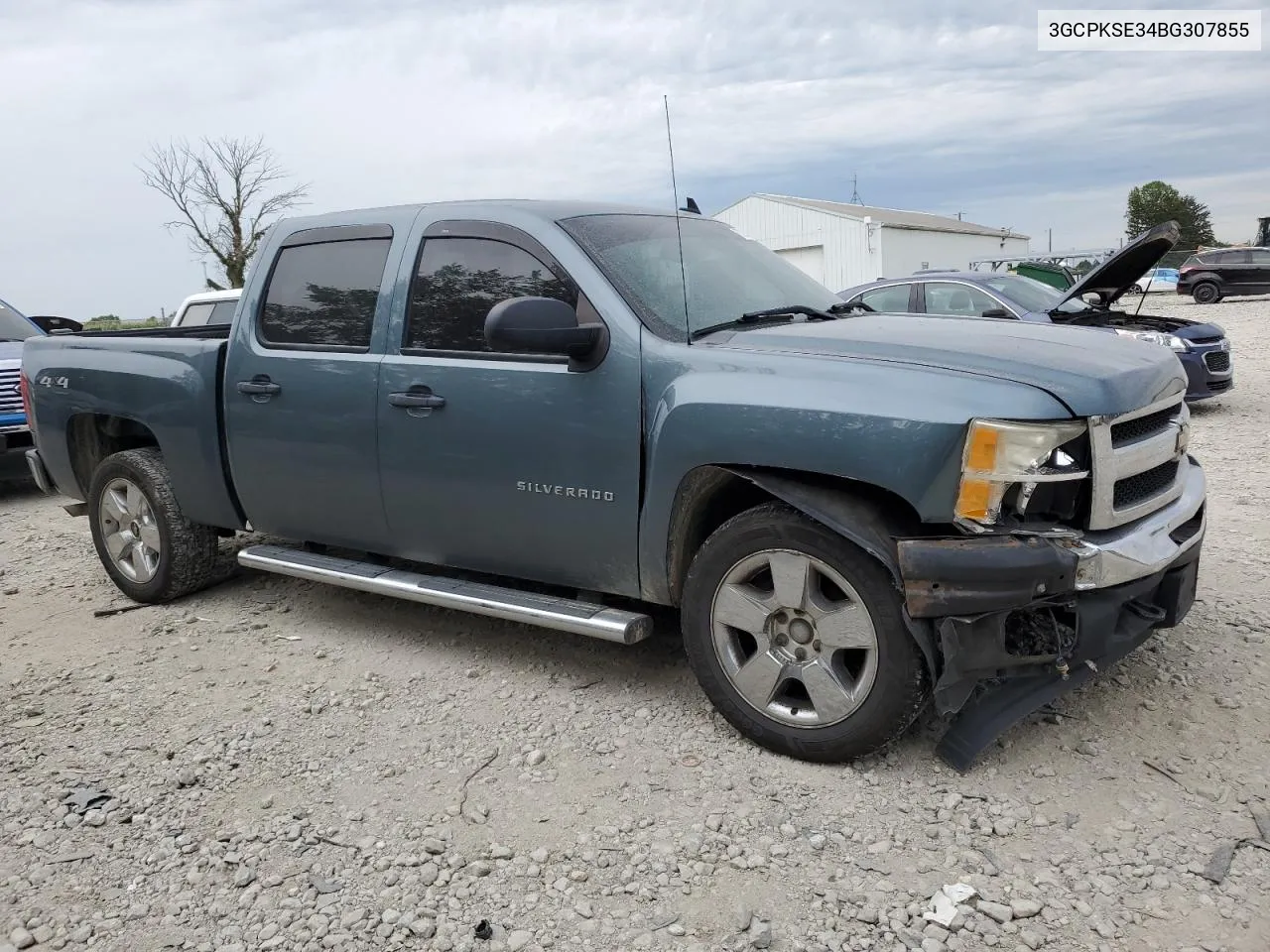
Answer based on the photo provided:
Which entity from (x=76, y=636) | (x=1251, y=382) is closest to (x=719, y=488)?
(x=76, y=636)

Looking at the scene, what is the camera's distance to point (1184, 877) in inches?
105

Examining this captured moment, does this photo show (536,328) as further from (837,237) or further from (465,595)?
(837,237)

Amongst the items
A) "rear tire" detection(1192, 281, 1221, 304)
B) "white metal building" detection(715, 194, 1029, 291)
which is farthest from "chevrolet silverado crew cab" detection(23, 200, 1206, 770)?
"white metal building" detection(715, 194, 1029, 291)

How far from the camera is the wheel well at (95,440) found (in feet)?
17.7

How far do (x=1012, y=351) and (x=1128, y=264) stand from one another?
161cm

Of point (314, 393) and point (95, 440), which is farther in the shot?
point (95, 440)

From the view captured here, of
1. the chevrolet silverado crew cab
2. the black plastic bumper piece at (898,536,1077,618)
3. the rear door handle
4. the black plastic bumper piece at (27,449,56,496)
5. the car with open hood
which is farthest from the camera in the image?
the car with open hood

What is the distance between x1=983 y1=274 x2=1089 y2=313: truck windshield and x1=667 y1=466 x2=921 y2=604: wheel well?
22.6 ft

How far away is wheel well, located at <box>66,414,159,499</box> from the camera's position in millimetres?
5391

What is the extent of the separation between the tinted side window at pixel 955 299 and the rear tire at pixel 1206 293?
71.7 feet

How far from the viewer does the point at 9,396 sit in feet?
28.3

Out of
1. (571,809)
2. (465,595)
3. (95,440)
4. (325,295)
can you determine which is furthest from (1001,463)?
(95,440)

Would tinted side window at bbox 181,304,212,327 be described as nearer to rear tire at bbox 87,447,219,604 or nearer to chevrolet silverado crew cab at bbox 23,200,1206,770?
rear tire at bbox 87,447,219,604

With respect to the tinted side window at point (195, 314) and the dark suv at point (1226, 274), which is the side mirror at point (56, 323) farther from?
the dark suv at point (1226, 274)
